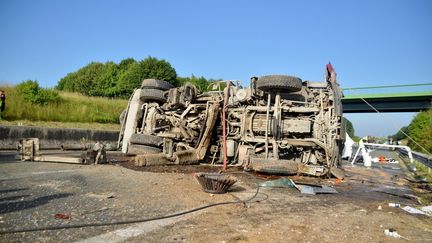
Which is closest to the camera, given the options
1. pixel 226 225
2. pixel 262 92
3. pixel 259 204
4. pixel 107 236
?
pixel 107 236

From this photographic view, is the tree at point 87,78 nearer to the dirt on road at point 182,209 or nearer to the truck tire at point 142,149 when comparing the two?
the truck tire at point 142,149

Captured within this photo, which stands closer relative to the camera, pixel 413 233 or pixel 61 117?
pixel 413 233

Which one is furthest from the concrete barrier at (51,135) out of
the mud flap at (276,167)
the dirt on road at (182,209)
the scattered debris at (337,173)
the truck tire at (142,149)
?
the scattered debris at (337,173)

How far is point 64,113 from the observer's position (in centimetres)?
1292

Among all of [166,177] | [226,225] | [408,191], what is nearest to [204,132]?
[166,177]

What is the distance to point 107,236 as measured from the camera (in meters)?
2.58

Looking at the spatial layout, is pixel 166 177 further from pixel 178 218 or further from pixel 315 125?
pixel 315 125

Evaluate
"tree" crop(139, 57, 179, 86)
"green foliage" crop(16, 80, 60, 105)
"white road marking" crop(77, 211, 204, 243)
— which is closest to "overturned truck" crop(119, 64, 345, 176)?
"white road marking" crop(77, 211, 204, 243)

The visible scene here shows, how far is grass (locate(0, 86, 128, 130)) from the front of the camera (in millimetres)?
11062

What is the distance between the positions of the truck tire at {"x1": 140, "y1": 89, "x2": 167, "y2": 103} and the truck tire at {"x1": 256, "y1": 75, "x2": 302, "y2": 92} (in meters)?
3.31

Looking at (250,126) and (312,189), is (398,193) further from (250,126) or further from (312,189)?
(250,126)

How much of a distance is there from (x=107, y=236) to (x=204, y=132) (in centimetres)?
563

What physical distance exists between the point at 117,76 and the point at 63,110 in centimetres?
3165

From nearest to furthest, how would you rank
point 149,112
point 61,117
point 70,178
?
point 70,178 → point 149,112 → point 61,117
